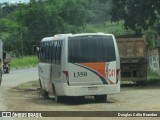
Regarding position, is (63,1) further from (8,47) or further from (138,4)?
(138,4)

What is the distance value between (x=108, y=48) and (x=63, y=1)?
108661 millimetres

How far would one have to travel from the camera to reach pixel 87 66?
66.9 feet

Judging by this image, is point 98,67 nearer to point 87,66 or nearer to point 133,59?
point 87,66

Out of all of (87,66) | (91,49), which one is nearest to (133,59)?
(91,49)

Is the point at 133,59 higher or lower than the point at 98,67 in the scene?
lower

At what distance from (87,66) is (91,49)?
69 centimetres

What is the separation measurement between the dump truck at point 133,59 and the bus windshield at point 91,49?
9.66 meters

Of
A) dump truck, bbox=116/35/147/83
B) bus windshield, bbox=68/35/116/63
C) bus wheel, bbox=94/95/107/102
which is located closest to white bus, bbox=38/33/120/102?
bus windshield, bbox=68/35/116/63

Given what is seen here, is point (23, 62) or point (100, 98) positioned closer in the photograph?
point (100, 98)

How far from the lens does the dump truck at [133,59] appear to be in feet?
99.2

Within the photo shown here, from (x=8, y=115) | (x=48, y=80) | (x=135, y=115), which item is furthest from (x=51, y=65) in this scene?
(x=135, y=115)

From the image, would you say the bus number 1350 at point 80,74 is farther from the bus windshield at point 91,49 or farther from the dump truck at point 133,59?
the dump truck at point 133,59

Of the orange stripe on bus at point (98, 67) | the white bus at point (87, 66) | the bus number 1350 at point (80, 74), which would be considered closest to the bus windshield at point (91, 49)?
the white bus at point (87, 66)

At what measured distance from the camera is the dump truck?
30.2 m
